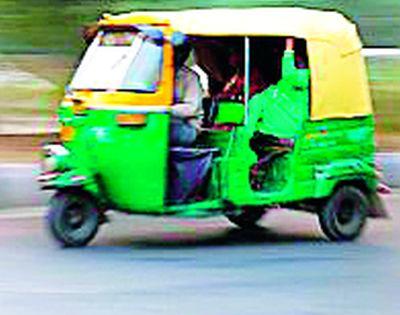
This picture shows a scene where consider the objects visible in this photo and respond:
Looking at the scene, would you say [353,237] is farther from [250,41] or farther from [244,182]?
[250,41]

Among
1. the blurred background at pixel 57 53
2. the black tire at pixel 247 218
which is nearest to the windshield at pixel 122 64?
the black tire at pixel 247 218

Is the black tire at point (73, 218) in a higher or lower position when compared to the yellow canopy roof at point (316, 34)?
lower

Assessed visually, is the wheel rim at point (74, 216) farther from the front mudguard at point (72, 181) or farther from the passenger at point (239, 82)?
the passenger at point (239, 82)

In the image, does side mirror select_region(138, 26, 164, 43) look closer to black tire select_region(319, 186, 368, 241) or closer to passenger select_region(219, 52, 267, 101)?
passenger select_region(219, 52, 267, 101)

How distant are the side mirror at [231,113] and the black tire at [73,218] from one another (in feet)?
3.79

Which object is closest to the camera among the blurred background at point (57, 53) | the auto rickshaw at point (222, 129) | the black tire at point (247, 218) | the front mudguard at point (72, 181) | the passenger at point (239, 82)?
the front mudguard at point (72, 181)

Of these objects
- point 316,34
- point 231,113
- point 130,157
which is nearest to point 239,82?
point 231,113

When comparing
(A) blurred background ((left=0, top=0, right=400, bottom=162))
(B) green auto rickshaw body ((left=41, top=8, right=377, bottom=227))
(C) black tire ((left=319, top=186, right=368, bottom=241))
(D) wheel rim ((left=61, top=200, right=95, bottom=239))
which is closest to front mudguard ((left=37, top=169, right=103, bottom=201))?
(B) green auto rickshaw body ((left=41, top=8, right=377, bottom=227))

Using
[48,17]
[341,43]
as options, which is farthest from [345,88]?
[48,17]

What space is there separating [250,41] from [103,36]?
1109 mm

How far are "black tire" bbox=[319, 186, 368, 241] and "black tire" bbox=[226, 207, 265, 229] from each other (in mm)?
519

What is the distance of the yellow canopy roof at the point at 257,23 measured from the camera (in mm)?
9344

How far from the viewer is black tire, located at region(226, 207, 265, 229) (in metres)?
10.0

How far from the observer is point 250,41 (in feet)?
31.8
